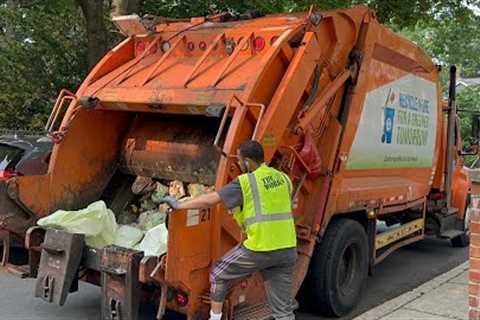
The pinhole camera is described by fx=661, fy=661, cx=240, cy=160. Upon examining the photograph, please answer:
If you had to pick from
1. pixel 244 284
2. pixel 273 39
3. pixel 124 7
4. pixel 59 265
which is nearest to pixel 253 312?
pixel 244 284

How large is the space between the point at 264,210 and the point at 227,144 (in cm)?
58

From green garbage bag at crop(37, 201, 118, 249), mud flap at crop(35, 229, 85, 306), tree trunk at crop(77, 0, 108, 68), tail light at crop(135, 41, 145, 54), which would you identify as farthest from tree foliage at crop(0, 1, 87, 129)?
mud flap at crop(35, 229, 85, 306)

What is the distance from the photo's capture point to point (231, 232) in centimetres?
481

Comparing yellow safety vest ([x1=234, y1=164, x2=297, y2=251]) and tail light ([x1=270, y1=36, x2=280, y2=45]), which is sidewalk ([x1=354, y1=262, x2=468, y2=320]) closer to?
yellow safety vest ([x1=234, y1=164, x2=297, y2=251])

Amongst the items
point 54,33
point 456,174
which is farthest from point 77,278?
point 54,33

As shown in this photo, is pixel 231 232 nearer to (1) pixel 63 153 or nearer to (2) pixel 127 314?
(2) pixel 127 314

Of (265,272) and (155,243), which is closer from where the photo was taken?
(265,272)

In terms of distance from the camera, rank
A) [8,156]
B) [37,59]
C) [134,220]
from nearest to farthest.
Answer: [134,220]
[8,156]
[37,59]

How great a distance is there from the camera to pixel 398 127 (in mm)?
7074

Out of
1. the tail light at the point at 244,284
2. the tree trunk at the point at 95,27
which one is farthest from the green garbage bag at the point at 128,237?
the tree trunk at the point at 95,27

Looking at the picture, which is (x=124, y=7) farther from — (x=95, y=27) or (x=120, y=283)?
(x=120, y=283)

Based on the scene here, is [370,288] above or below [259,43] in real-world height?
below

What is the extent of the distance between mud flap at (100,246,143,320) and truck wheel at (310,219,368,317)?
1.77m

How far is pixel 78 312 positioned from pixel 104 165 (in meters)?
1.44
